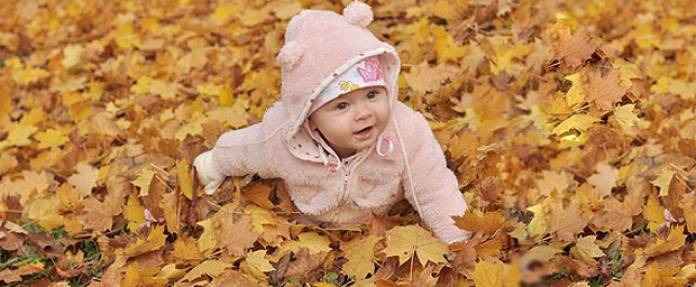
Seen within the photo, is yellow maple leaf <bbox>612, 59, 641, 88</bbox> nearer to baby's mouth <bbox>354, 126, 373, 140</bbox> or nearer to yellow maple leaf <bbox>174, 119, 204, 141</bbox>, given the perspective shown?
baby's mouth <bbox>354, 126, 373, 140</bbox>

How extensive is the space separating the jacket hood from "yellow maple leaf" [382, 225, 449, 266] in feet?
1.02

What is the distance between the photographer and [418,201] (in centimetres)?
242

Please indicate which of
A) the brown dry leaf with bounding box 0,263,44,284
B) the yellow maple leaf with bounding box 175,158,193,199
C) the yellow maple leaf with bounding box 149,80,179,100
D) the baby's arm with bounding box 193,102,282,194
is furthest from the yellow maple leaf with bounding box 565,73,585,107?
the yellow maple leaf with bounding box 149,80,179,100

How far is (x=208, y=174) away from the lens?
2.62 m

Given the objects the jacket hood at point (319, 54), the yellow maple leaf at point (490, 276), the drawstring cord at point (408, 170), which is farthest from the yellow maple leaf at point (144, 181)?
the yellow maple leaf at point (490, 276)

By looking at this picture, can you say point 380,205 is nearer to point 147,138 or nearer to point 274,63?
point 147,138

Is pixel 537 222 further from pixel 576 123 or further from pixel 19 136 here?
pixel 19 136

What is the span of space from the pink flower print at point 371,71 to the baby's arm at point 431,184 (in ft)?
0.75

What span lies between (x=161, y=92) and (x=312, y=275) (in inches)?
63.4

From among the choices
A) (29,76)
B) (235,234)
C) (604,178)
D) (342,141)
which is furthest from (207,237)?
(29,76)

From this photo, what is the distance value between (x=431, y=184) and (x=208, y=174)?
76cm

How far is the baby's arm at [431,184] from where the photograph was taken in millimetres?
2361

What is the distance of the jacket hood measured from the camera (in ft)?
6.97

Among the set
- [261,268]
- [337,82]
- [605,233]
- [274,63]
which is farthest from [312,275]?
[274,63]
